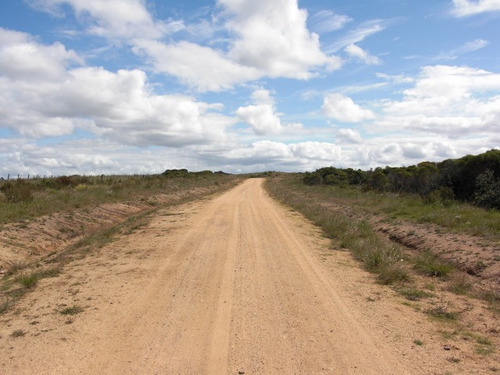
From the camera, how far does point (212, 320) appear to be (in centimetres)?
614

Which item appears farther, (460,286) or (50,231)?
(50,231)

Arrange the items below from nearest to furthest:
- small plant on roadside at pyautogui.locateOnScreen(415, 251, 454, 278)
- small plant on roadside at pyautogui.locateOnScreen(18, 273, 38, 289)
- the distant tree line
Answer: small plant on roadside at pyautogui.locateOnScreen(18, 273, 38, 289), small plant on roadside at pyautogui.locateOnScreen(415, 251, 454, 278), the distant tree line

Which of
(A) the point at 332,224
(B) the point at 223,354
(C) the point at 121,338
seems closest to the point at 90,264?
(C) the point at 121,338

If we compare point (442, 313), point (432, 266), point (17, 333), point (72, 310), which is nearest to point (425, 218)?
point (432, 266)

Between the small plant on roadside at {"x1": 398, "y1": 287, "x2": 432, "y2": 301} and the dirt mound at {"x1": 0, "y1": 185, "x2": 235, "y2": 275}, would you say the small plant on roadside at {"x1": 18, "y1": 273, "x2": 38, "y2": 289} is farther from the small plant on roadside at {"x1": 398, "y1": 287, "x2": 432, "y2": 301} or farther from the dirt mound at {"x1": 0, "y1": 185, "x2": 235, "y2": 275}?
the small plant on roadside at {"x1": 398, "y1": 287, "x2": 432, "y2": 301}

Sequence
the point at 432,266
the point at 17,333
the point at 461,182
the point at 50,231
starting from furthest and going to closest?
1. the point at 461,182
2. the point at 50,231
3. the point at 432,266
4. the point at 17,333

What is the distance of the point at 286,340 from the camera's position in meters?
5.45

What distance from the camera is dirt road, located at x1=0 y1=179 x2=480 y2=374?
4.85m

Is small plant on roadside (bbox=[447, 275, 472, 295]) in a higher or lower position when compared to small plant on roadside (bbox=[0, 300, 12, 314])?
lower

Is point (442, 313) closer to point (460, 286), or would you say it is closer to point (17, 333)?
point (460, 286)

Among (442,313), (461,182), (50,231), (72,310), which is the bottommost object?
(442,313)

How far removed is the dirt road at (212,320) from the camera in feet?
15.9

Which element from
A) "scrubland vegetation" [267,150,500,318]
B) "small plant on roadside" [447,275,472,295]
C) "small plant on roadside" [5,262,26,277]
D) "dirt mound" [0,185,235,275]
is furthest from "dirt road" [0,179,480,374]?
"dirt mound" [0,185,235,275]

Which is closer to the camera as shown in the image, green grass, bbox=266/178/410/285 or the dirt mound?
green grass, bbox=266/178/410/285
